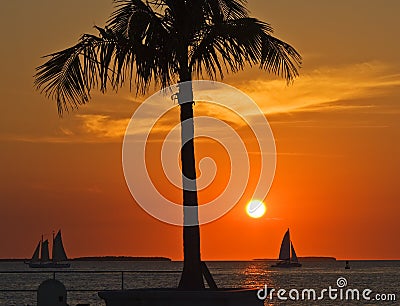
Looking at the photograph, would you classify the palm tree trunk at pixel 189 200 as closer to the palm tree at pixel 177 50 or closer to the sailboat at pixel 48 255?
the palm tree at pixel 177 50

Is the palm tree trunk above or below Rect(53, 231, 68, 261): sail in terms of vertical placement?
below

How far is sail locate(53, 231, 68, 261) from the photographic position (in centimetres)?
15238

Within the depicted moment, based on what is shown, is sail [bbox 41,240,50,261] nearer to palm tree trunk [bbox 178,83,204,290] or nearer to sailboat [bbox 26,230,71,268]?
sailboat [bbox 26,230,71,268]

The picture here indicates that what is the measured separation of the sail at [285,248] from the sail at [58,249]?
126 feet

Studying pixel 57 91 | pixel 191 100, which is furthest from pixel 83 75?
pixel 191 100

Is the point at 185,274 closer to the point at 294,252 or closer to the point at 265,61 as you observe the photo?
the point at 265,61

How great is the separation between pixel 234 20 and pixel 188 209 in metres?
4.12
